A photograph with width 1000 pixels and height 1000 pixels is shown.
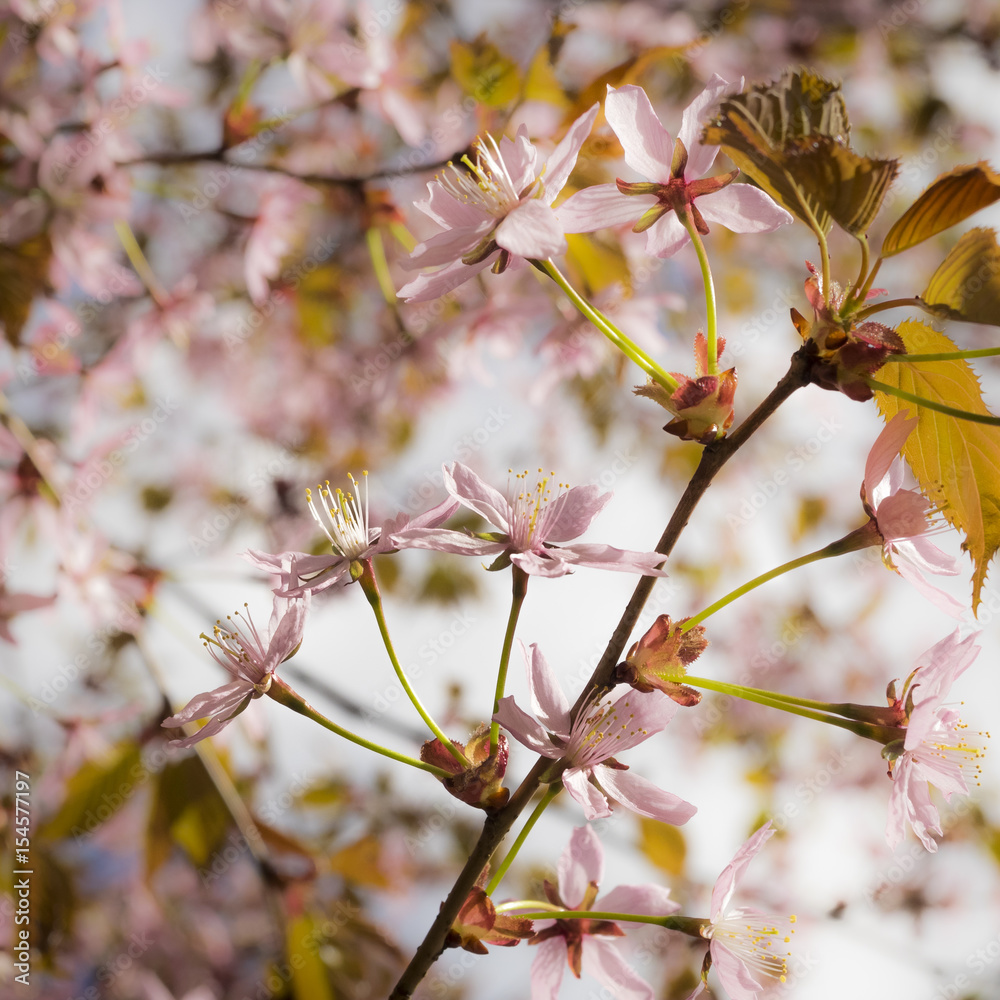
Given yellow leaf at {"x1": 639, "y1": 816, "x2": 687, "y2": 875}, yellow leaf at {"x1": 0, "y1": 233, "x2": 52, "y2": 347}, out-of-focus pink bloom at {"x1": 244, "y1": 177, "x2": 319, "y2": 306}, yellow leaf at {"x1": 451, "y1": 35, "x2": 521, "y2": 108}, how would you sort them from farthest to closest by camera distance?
out-of-focus pink bloom at {"x1": 244, "y1": 177, "x2": 319, "y2": 306}, yellow leaf at {"x1": 639, "y1": 816, "x2": 687, "y2": 875}, yellow leaf at {"x1": 0, "y1": 233, "x2": 52, "y2": 347}, yellow leaf at {"x1": 451, "y1": 35, "x2": 521, "y2": 108}

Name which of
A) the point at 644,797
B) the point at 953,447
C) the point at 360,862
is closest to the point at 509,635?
the point at 644,797

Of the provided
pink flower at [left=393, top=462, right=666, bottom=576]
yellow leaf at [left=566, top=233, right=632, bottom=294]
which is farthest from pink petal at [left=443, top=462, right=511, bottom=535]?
yellow leaf at [left=566, top=233, right=632, bottom=294]

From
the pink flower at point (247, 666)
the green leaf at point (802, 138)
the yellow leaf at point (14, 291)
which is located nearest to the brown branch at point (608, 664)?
the green leaf at point (802, 138)

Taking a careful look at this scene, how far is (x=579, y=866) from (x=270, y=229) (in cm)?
168

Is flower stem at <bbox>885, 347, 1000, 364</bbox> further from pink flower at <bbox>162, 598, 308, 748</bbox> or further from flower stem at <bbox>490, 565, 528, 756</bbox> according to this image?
pink flower at <bbox>162, 598, 308, 748</bbox>

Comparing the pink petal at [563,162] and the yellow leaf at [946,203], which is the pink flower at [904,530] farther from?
the pink petal at [563,162]

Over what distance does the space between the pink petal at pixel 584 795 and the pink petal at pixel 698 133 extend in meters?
0.52

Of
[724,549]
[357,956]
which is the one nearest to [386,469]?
[724,549]

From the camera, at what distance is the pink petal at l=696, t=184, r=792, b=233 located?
2.18 ft

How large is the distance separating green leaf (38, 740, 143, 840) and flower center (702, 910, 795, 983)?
1.18 metres

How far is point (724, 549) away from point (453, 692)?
168 centimetres

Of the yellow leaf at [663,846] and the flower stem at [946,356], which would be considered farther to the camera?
the yellow leaf at [663,846]

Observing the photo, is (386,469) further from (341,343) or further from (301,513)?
(341,343)

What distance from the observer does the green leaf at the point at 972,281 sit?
0.54 metres
